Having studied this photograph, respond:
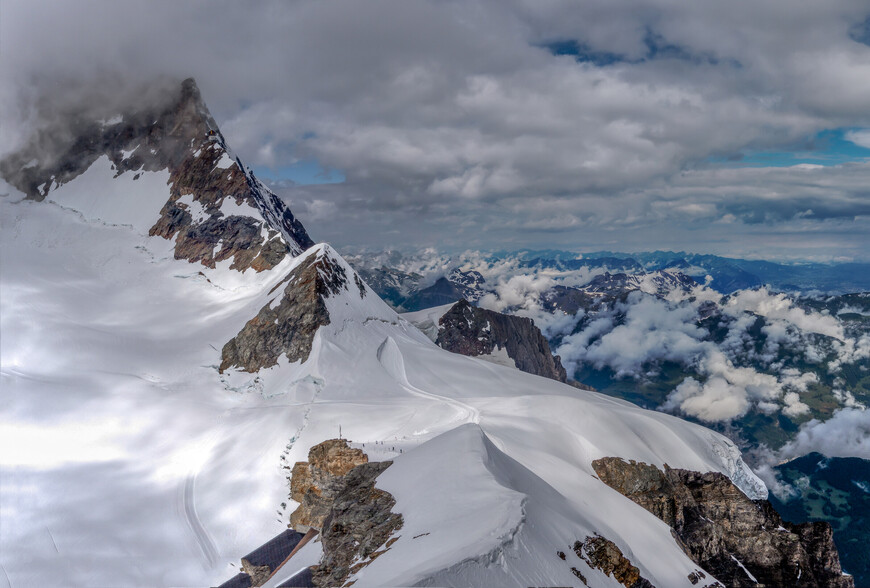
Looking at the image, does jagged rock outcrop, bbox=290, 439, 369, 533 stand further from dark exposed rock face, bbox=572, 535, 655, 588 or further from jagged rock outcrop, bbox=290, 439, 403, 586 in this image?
dark exposed rock face, bbox=572, 535, 655, 588

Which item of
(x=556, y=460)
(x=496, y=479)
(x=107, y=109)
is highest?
(x=107, y=109)

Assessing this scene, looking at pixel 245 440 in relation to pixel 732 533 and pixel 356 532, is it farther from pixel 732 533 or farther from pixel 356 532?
pixel 732 533

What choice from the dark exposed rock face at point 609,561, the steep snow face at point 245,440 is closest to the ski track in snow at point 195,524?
the steep snow face at point 245,440

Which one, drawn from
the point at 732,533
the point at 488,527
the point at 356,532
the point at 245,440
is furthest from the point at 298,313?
the point at 488,527

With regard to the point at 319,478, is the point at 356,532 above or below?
above

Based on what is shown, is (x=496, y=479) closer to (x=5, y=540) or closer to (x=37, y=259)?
(x=5, y=540)

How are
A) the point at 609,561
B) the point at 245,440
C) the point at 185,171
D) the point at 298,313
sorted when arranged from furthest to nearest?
1. the point at 185,171
2. the point at 298,313
3. the point at 245,440
4. the point at 609,561

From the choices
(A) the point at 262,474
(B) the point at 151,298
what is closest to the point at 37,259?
(B) the point at 151,298
